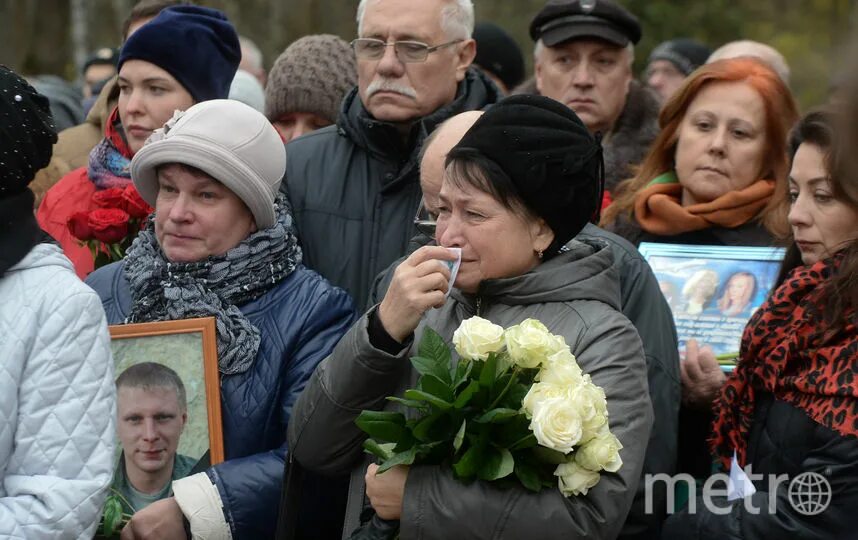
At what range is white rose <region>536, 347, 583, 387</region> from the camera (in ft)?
10.3

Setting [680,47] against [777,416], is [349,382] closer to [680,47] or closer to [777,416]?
[777,416]

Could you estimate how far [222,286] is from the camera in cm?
413

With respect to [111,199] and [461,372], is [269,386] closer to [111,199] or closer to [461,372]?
[461,372]

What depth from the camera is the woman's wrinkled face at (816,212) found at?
4332 mm

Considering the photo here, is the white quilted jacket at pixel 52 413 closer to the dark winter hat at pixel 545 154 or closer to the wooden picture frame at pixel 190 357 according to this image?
the wooden picture frame at pixel 190 357

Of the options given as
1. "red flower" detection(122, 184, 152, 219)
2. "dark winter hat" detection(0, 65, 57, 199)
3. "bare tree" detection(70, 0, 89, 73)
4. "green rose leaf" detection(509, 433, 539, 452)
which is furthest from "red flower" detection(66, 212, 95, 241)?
"bare tree" detection(70, 0, 89, 73)

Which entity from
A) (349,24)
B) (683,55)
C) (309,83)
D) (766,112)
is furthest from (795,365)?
(349,24)

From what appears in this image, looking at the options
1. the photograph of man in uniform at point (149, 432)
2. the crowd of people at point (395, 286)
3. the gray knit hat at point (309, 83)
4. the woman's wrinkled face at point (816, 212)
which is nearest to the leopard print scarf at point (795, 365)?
the crowd of people at point (395, 286)

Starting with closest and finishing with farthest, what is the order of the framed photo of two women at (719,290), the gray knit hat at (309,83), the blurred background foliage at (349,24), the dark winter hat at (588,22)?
the framed photo of two women at (719,290) → the gray knit hat at (309,83) → the dark winter hat at (588,22) → the blurred background foliage at (349,24)

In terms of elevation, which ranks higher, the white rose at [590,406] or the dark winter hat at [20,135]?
the dark winter hat at [20,135]

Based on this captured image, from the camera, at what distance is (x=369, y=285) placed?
16.0 ft

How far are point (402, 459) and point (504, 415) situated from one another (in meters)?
0.28

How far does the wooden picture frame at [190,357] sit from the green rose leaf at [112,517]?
25cm

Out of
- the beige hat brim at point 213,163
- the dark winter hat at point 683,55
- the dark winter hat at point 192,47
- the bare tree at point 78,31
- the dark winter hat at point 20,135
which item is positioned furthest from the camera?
the bare tree at point 78,31
